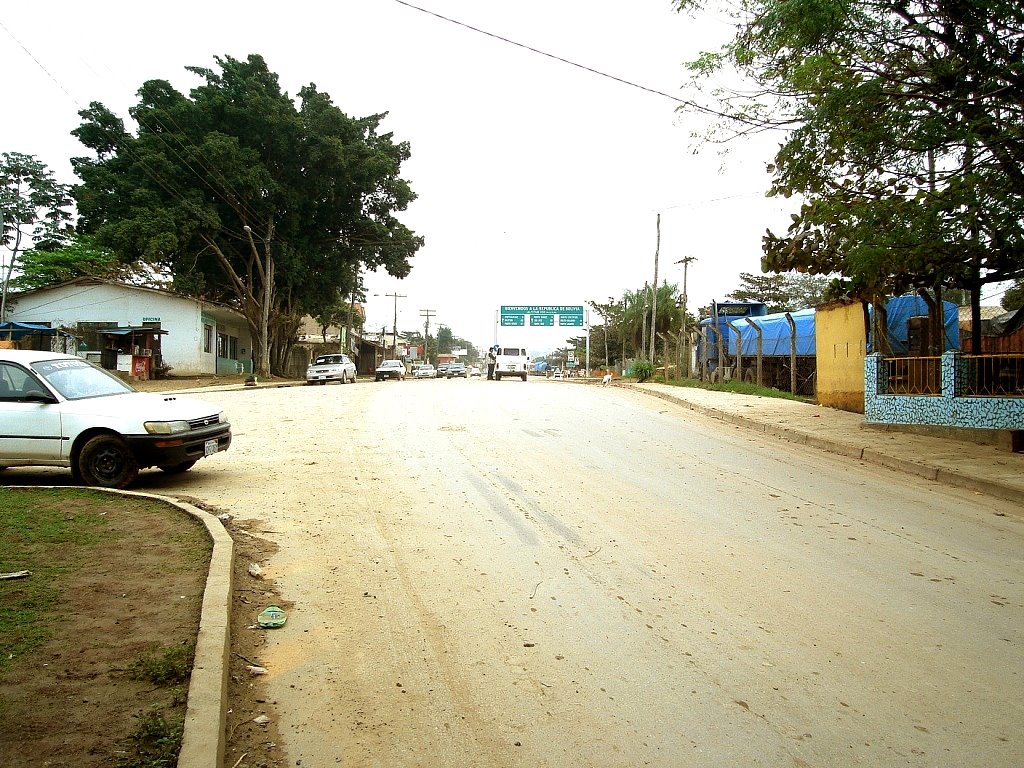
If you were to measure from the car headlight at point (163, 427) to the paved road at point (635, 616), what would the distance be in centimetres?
73

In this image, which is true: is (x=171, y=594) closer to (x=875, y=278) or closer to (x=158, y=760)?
(x=158, y=760)

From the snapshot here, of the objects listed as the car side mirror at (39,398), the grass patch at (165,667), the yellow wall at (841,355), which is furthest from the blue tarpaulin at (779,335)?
the grass patch at (165,667)

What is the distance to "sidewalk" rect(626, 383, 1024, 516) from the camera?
948 cm

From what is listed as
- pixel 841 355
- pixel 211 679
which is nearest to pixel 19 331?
pixel 841 355

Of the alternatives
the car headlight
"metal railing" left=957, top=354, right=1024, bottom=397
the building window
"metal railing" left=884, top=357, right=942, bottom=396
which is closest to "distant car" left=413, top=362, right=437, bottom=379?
the building window

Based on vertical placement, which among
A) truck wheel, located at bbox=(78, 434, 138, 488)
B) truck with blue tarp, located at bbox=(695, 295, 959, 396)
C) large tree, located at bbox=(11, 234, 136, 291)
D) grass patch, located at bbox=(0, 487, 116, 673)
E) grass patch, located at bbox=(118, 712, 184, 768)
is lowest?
grass patch, located at bbox=(118, 712, 184, 768)

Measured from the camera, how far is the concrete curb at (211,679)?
292cm

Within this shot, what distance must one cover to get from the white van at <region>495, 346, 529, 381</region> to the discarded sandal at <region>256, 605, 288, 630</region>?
39.7 m

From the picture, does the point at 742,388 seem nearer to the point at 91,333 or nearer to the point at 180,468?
the point at 180,468

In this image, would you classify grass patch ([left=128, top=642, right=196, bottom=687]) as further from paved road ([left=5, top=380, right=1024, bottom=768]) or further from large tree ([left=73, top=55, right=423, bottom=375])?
large tree ([left=73, top=55, right=423, bottom=375])

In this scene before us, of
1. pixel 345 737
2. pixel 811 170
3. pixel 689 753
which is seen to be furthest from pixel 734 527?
pixel 811 170

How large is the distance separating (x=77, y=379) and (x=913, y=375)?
531 inches

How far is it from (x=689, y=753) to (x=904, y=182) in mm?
10702

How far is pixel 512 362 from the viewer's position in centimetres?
4506
